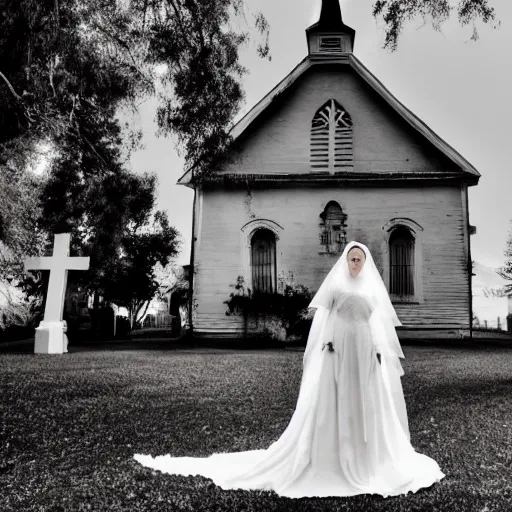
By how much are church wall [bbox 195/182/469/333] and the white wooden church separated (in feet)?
0.08

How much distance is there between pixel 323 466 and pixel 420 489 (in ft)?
1.90

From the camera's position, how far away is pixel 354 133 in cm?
1581

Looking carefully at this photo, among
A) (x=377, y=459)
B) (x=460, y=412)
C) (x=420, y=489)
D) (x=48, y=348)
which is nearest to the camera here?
(x=420, y=489)

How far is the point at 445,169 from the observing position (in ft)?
51.0

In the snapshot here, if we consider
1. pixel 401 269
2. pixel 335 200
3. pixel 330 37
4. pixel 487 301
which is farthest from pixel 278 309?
pixel 487 301

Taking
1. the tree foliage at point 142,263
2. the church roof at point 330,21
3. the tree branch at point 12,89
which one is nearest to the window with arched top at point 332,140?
the church roof at point 330,21

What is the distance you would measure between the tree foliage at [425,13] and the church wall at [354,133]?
6.25 m

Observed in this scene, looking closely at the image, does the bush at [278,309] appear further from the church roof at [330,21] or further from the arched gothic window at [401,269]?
the church roof at [330,21]

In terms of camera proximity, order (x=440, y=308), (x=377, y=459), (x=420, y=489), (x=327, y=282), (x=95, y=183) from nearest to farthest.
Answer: (x=420, y=489) → (x=377, y=459) → (x=327, y=282) → (x=95, y=183) → (x=440, y=308)

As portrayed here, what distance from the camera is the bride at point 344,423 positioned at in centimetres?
374

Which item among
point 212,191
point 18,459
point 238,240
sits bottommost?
point 18,459

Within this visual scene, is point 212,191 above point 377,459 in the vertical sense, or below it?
above

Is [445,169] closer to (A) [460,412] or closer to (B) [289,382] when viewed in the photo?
(B) [289,382]

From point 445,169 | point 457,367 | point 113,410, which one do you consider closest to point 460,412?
point 113,410
